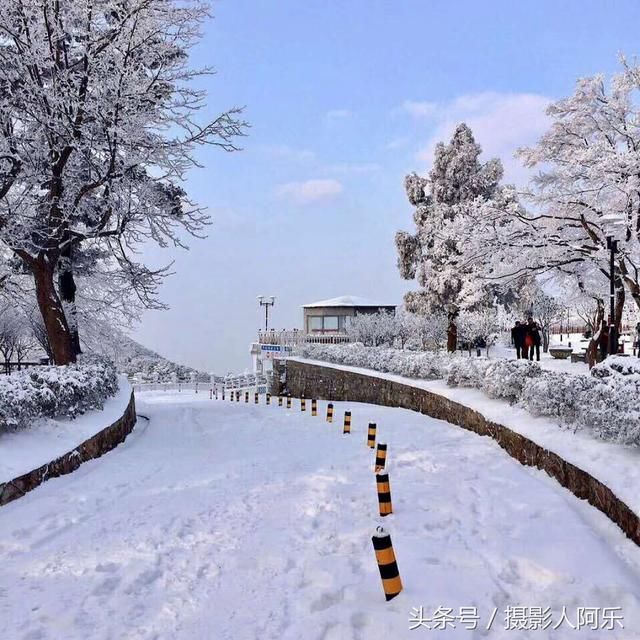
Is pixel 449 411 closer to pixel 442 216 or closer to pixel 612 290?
pixel 612 290

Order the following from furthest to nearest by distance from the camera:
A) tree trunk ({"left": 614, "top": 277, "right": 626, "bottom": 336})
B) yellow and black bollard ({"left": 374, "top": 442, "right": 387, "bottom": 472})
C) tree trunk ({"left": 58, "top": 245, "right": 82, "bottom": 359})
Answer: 1. tree trunk ({"left": 614, "top": 277, "right": 626, "bottom": 336})
2. tree trunk ({"left": 58, "top": 245, "right": 82, "bottom": 359})
3. yellow and black bollard ({"left": 374, "top": 442, "right": 387, "bottom": 472})

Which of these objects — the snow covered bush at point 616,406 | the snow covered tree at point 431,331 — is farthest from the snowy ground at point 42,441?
the snow covered tree at point 431,331

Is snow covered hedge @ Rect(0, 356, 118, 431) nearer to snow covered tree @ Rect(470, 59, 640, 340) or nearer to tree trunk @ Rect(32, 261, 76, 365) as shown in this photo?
tree trunk @ Rect(32, 261, 76, 365)

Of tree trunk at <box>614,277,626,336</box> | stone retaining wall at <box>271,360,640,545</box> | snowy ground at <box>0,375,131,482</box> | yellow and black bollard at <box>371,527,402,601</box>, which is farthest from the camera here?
tree trunk at <box>614,277,626,336</box>

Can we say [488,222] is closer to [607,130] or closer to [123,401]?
[607,130]

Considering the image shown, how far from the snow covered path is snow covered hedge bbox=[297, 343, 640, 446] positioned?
1.12m

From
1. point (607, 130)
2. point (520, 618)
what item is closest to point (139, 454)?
point (520, 618)

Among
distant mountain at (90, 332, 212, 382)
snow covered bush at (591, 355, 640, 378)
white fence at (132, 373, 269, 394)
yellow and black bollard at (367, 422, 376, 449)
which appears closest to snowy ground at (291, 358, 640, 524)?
snow covered bush at (591, 355, 640, 378)

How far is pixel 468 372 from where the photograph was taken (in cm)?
1499

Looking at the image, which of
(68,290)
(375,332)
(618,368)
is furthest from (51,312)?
(375,332)

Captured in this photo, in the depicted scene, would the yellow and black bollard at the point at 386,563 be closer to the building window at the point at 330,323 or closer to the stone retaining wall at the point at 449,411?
the stone retaining wall at the point at 449,411

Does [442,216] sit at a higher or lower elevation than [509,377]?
higher

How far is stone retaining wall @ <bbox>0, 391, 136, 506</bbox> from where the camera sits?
691cm

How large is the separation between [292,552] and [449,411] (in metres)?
9.59
